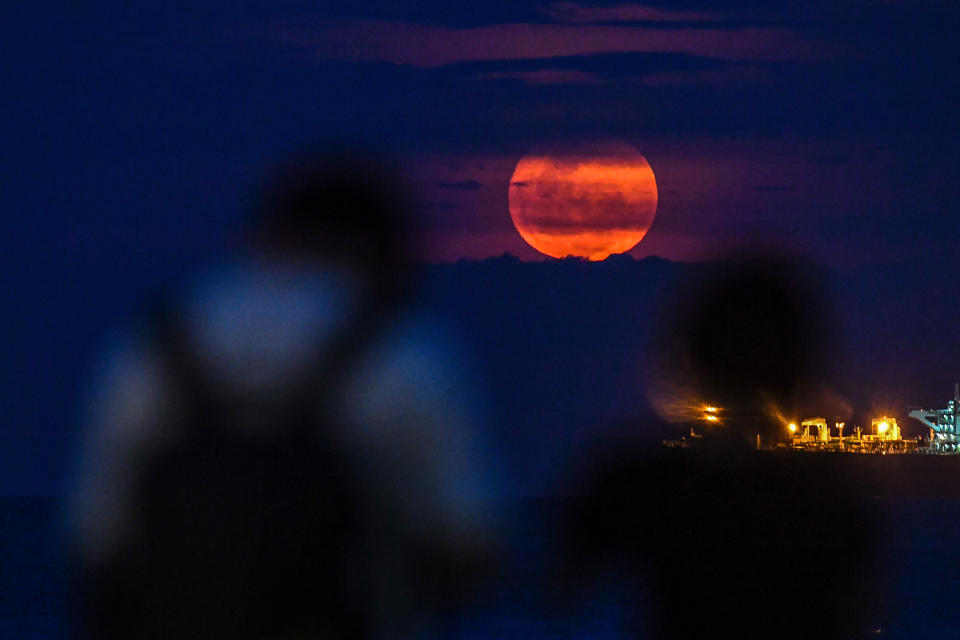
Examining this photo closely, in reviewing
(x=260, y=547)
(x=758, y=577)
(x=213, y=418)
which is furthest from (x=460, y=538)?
(x=758, y=577)

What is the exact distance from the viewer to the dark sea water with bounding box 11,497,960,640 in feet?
259

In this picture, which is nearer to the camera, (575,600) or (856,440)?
(575,600)

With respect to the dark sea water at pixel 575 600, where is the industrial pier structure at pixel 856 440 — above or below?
above

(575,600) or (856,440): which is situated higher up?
(856,440)

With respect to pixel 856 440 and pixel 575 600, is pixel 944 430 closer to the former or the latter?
pixel 856 440

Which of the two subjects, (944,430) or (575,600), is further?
(944,430)

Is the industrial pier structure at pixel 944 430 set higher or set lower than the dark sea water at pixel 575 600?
higher

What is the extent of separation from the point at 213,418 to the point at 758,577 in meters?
44.4

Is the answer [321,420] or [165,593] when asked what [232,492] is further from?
[165,593]

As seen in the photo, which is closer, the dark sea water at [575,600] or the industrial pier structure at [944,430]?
the dark sea water at [575,600]

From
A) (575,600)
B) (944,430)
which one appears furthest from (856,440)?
(575,600)

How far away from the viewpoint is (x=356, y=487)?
431 ft

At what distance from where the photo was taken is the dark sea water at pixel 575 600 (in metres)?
78.9

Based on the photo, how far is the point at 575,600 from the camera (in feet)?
307
